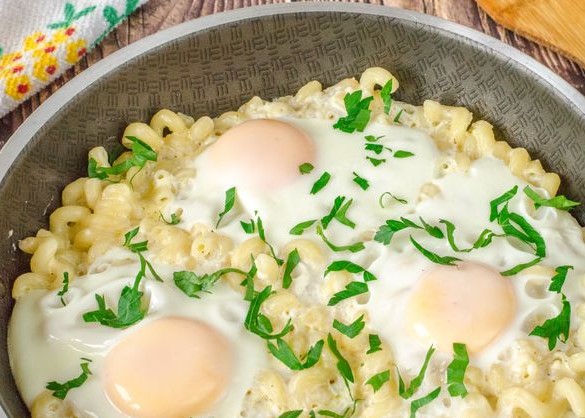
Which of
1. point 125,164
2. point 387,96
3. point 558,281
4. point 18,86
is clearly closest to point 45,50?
point 18,86

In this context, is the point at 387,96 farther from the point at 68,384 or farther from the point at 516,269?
the point at 68,384

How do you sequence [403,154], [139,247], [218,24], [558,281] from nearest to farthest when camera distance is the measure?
[558,281], [139,247], [403,154], [218,24]

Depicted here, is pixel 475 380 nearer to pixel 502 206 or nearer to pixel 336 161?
pixel 502 206

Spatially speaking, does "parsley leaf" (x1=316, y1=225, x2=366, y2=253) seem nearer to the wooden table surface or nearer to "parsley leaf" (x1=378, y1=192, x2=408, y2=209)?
"parsley leaf" (x1=378, y1=192, x2=408, y2=209)

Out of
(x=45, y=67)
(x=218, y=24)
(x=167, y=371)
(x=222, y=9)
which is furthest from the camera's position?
(x=222, y=9)

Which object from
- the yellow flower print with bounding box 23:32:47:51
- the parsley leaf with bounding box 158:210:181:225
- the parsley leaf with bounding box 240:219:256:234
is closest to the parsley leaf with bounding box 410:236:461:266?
the parsley leaf with bounding box 240:219:256:234

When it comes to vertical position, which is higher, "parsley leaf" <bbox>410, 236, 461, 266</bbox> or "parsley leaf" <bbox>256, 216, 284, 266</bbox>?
"parsley leaf" <bbox>256, 216, 284, 266</bbox>

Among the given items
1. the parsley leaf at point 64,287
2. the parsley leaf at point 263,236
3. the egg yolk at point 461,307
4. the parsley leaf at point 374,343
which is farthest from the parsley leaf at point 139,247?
the egg yolk at point 461,307
